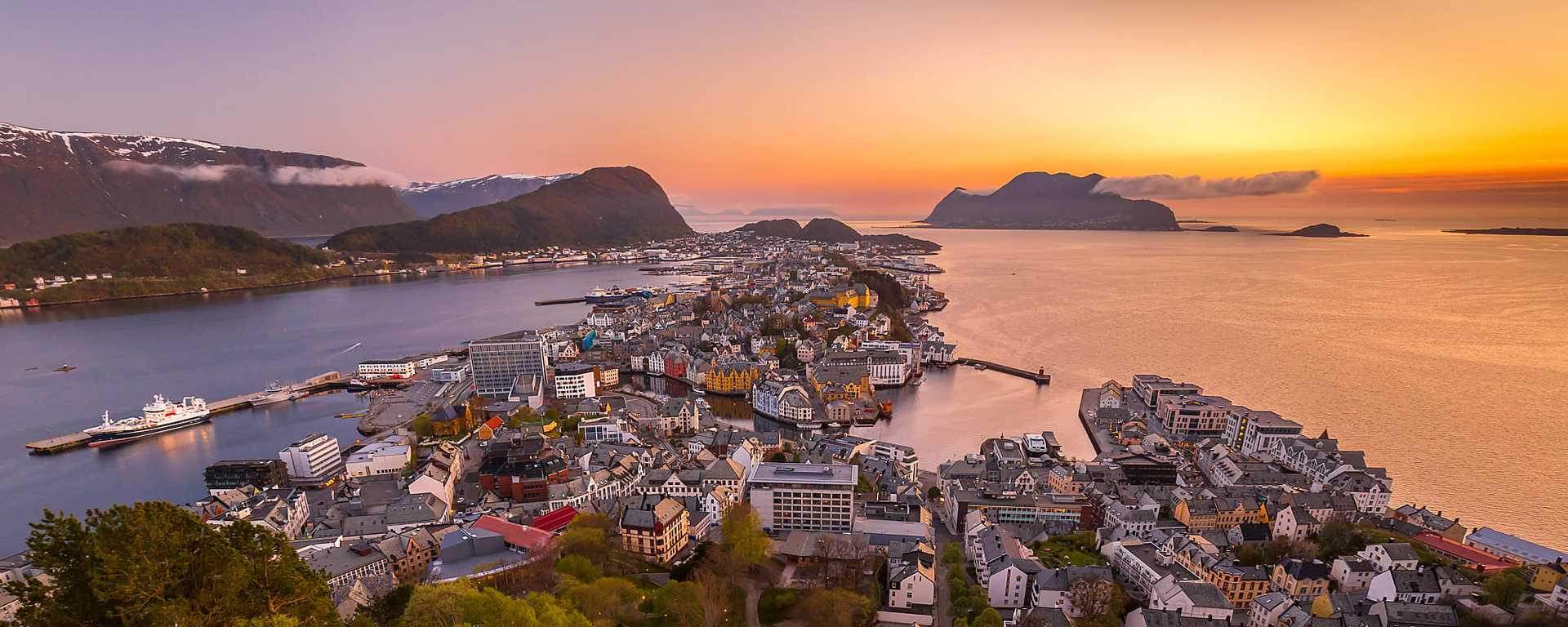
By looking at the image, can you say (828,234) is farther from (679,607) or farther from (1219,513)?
(679,607)

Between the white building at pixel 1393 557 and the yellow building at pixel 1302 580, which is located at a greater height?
the white building at pixel 1393 557

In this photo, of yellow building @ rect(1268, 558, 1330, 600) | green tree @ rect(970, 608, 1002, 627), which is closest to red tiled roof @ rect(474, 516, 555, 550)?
green tree @ rect(970, 608, 1002, 627)

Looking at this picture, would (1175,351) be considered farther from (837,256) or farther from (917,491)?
(837,256)

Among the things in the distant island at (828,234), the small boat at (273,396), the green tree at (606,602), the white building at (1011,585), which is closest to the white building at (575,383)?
the small boat at (273,396)

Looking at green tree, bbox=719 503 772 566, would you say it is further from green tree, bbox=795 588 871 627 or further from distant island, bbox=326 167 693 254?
distant island, bbox=326 167 693 254

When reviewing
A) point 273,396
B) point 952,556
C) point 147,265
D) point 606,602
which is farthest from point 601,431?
point 147,265

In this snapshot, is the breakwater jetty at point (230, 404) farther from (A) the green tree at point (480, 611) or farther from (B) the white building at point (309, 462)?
(A) the green tree at point (480, 611)
